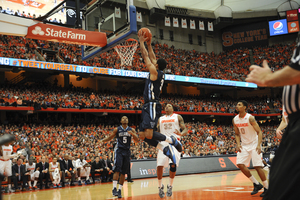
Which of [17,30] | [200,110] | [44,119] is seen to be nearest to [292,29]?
[200,110]

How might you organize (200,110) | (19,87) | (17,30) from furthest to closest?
(200,110) < (19,87) < (17,30)

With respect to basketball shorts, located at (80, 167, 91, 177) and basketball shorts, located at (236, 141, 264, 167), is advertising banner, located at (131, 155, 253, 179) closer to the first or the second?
basketball shorts, located at (80, 167, 91, 177)

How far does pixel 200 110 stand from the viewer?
3259cm

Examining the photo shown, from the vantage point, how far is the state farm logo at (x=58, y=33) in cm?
831

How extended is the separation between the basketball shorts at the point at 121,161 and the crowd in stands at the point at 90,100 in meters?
15.9

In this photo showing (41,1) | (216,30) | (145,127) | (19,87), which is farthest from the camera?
(216,30)

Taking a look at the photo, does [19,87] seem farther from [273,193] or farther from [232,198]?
[273,193]

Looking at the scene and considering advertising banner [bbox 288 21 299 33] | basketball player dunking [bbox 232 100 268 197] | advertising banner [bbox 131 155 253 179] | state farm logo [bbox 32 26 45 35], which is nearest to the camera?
basketball player dunking [bbox 232 100 268 197]

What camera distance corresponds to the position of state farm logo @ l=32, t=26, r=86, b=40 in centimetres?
831

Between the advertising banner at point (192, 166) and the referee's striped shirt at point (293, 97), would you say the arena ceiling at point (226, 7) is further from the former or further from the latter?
the referee's striped shirt at point (293, 97)

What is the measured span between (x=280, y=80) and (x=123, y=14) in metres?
7.55

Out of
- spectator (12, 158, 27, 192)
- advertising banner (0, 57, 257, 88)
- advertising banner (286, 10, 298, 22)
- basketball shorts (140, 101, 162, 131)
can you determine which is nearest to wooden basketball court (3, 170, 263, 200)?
spectator (12, 158, 27, 192)

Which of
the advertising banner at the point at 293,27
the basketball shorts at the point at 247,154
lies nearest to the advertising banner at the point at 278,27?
the advertising banner at the point at 293,27

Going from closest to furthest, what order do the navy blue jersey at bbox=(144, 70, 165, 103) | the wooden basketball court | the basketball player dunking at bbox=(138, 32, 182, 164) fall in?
the basketball player dunking at bbox=(138, 32, 182, 164) < the navy blue jersey at bbox=(144, 70, 165, 103) < the wooden basketball court
